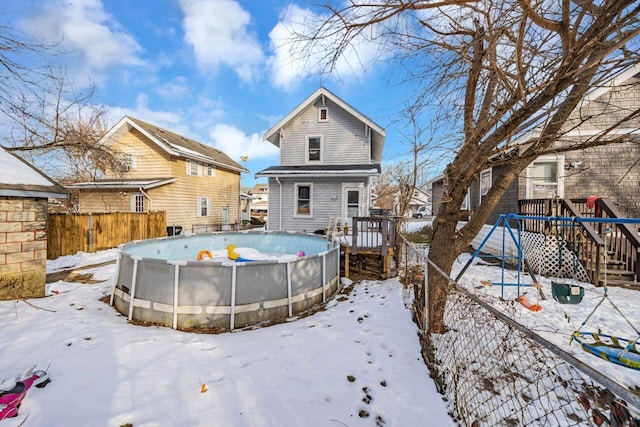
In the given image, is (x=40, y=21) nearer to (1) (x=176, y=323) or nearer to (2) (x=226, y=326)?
(1) (x=176, y=323)

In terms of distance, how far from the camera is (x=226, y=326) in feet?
15.4

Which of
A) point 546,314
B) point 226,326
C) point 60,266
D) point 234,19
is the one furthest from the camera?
point 60,266

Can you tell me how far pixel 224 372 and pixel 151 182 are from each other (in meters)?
15.8

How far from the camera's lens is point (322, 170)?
44.0 ft

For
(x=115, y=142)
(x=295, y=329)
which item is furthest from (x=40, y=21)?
(x=115, y=142)

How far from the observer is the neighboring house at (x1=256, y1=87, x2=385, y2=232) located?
1373 cm

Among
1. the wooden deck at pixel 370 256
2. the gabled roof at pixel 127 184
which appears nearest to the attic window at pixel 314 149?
the wooden deck at pixel 370 256

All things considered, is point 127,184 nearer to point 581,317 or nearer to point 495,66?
point 495,66

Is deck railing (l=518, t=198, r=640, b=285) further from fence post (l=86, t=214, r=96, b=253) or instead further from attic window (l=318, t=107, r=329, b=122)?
fence post (l=86, t=214, r=96, b=253)

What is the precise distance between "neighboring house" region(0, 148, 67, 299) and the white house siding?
10.7 m

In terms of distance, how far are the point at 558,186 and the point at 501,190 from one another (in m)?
8.77

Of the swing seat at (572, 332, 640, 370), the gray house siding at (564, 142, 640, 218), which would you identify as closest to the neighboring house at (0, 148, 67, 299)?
the swing seat at (572, 332, 640, 370)

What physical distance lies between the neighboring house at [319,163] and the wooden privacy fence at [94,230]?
Answer: 6.56 m

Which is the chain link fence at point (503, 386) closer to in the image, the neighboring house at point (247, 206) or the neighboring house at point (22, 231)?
the neighboring house at point (22, 231)
